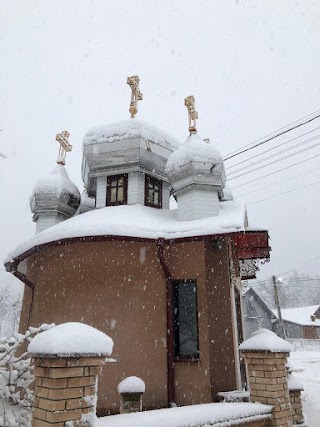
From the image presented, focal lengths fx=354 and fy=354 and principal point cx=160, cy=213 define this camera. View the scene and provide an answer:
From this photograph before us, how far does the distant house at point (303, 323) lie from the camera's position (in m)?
40.8

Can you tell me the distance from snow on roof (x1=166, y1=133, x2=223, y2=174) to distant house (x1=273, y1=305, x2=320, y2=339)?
38.1 metres

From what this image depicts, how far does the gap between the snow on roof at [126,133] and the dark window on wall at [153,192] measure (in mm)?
1079

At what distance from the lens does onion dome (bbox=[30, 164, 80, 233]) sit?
1038 cm

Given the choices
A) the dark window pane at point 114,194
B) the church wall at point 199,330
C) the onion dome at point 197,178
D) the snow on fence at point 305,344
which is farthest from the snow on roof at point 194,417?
the snow on fence at point 305,344

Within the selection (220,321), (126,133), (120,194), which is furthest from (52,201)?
(220,321)

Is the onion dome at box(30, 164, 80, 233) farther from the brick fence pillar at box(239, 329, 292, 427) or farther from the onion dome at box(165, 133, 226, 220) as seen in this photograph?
the brick fence pillar at box(239, 329, 292, 427)

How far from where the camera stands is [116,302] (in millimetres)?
6758

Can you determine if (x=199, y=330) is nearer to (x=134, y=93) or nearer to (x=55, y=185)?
(x=55, y=185)

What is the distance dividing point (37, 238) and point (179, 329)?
3476 mm

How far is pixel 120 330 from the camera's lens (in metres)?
6.57

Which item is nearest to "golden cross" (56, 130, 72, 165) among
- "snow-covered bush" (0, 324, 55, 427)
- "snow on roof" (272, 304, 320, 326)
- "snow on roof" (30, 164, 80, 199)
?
"snow on roof" (30, 164, 80, 199)

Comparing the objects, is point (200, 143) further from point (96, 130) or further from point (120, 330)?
point (120, 330)

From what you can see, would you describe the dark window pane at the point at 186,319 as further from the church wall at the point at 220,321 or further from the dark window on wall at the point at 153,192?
the dark window on wall at the point at 153,192

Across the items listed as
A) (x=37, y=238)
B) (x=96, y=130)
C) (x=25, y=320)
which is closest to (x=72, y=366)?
(x=37, y=238)
